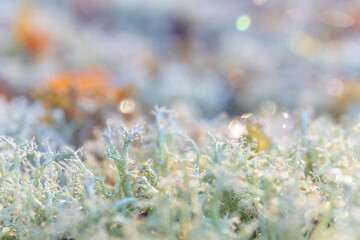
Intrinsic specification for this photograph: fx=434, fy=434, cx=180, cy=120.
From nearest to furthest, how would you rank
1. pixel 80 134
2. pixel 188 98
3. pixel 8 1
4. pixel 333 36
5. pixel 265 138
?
pixel 265 138 < pixel 80 134 < pixel 188 98 < pixel 333 36 < pixel 8 1

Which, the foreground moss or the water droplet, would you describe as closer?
the foreground moss

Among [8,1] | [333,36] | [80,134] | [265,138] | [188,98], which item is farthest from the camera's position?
[8,1]

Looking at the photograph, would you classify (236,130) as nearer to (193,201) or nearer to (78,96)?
(193,201)

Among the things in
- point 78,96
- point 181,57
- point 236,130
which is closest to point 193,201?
point 236,130

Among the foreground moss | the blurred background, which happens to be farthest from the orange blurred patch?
the foreground moss

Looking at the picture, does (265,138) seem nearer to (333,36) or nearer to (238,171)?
(238,171)

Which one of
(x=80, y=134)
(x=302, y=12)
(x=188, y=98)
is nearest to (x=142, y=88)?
(x=188, y=98)

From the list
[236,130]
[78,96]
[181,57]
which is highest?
[236,130]

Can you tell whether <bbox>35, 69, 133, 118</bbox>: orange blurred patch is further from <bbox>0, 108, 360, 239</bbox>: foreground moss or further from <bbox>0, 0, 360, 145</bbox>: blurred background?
<bbox>0, 108, 360, 239</bbox>: foreground moss
